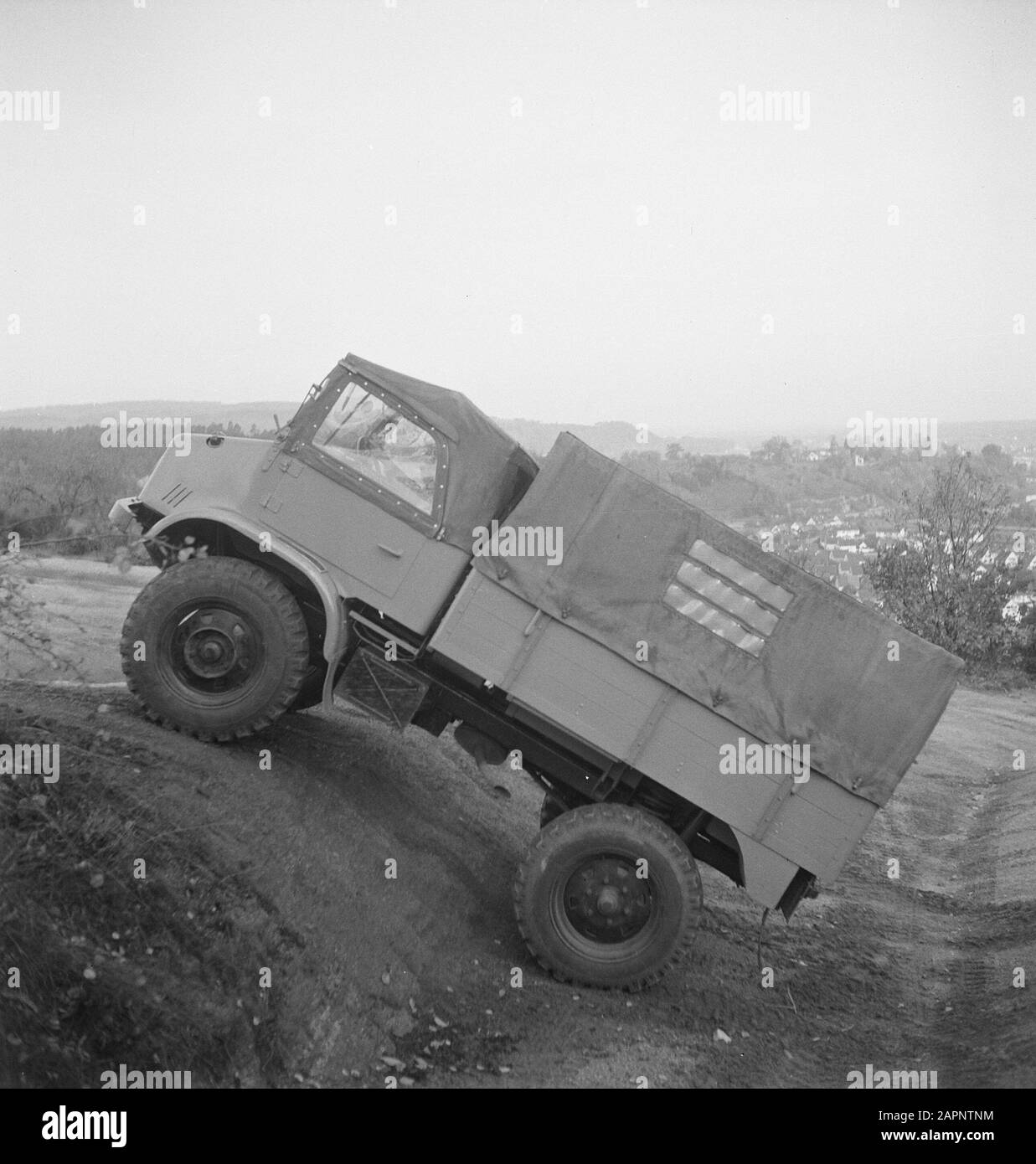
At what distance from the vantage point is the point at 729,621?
21.2 ft

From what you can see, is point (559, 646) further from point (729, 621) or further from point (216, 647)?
point (216, 647)

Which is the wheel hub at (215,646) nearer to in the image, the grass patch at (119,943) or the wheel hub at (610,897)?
the grass patch at (119,943)

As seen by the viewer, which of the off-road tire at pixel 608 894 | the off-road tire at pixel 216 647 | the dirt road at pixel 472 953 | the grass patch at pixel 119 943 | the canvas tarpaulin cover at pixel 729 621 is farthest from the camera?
the off-road tire at pixel 216 647

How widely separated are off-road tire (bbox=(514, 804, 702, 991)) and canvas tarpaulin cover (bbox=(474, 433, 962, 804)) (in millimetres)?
910

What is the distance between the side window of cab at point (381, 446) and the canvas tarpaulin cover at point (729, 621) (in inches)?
28.2

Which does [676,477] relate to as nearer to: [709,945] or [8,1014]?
[709,945]

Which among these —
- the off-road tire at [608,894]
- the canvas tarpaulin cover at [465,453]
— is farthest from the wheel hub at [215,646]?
the off-road tire at [608,894]

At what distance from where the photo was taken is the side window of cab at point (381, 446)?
22.6 ft

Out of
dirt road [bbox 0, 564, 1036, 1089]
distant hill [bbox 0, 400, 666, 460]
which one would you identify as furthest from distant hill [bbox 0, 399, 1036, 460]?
dirt road [bbox 0, 564, 1036, 1089]

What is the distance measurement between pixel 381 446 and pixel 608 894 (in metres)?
3.04

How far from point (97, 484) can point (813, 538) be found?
67.3 feet

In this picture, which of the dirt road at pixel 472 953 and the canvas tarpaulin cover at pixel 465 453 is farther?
the canvas tarpaulin cover at pixel 465 453

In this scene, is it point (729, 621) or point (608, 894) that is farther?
point (608, 894)

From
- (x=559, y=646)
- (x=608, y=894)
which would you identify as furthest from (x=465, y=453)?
(x=608, y=894)
